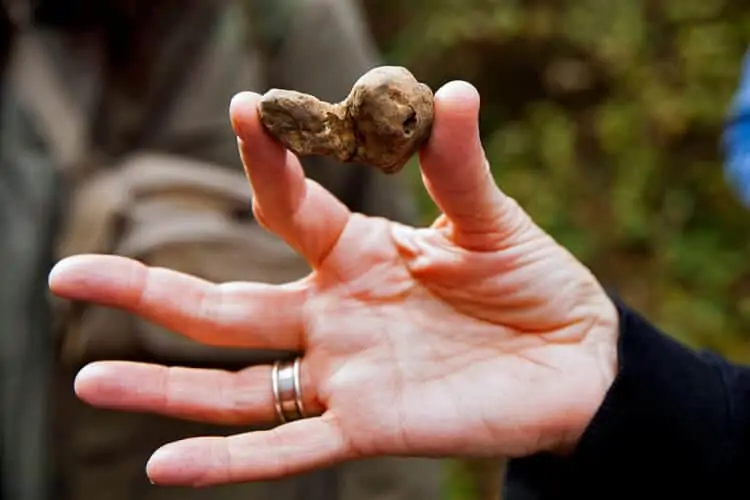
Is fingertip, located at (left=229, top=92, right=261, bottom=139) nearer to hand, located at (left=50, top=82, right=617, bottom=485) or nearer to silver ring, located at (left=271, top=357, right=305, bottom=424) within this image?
hand, located at (left=50, top=82, right=617, bottom=485)

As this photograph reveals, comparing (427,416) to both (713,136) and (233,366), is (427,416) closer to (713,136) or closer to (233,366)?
(233,366)

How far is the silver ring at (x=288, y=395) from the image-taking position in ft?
3.09

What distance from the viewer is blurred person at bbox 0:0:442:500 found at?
127 centimetres

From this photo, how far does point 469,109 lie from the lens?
80cm

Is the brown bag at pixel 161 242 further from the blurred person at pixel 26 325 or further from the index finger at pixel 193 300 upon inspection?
the index finger at pixel 193 300

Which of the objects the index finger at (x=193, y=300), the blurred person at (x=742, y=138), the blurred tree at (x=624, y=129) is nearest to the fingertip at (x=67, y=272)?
the index finger at (x=193, y=300)

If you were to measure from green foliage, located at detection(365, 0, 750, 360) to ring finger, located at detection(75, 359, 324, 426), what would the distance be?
2.11 meters

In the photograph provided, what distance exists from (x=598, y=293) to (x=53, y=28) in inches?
34.0

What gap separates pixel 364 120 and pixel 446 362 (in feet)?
0.84

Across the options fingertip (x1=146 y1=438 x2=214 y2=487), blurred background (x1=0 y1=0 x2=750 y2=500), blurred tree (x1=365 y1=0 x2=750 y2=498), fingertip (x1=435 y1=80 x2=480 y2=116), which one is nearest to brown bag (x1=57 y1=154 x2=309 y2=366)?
fingertip (x1=146 y1=438 x2=214 y2=487)

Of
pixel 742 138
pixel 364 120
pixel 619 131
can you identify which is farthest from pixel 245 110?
pixel 619 131

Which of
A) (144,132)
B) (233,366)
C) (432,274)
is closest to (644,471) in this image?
(432,274)

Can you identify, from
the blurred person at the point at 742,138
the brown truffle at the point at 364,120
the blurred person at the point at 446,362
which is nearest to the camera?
the brown truffle at the point at 364,120

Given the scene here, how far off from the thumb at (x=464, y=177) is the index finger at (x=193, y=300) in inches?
7.1
